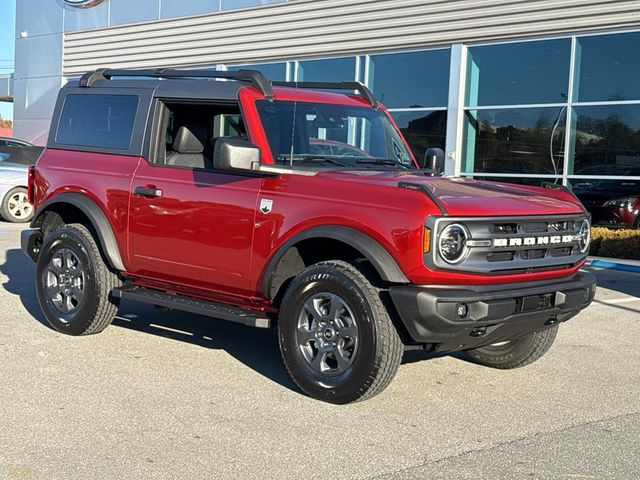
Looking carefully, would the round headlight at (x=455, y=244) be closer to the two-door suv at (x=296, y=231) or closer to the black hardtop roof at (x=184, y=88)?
the two-door suv at (x=296, y=231)

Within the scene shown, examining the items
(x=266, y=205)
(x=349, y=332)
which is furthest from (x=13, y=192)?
(x=349, y=332)

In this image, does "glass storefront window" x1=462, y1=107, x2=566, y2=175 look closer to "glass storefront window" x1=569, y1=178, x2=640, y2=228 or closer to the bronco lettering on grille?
"glass storefront window" x1=569, y1=178, x2=640, y2=228

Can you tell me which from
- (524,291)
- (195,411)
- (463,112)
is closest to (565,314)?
(524,291)

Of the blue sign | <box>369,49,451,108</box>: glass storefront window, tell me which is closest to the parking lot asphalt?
<box>369,49,451,108</box>: glass storefront window

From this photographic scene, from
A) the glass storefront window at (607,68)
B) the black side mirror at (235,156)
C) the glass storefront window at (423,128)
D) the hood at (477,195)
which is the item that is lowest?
the hood at (477,195)

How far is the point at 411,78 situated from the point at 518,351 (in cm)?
1214

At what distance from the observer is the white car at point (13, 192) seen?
15555mm

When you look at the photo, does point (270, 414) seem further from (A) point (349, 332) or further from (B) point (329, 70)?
(B) point (329, 70)

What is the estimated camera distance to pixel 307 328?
5.31 meters

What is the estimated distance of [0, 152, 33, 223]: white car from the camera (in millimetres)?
15555

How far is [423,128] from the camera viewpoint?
57.1 ft

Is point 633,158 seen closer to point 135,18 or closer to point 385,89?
point 385,89

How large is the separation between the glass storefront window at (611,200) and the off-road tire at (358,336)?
10556 mm

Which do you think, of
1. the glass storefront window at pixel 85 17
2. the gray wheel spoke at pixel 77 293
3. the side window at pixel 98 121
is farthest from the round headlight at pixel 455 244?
the glass storefront window at pixel 85 17
